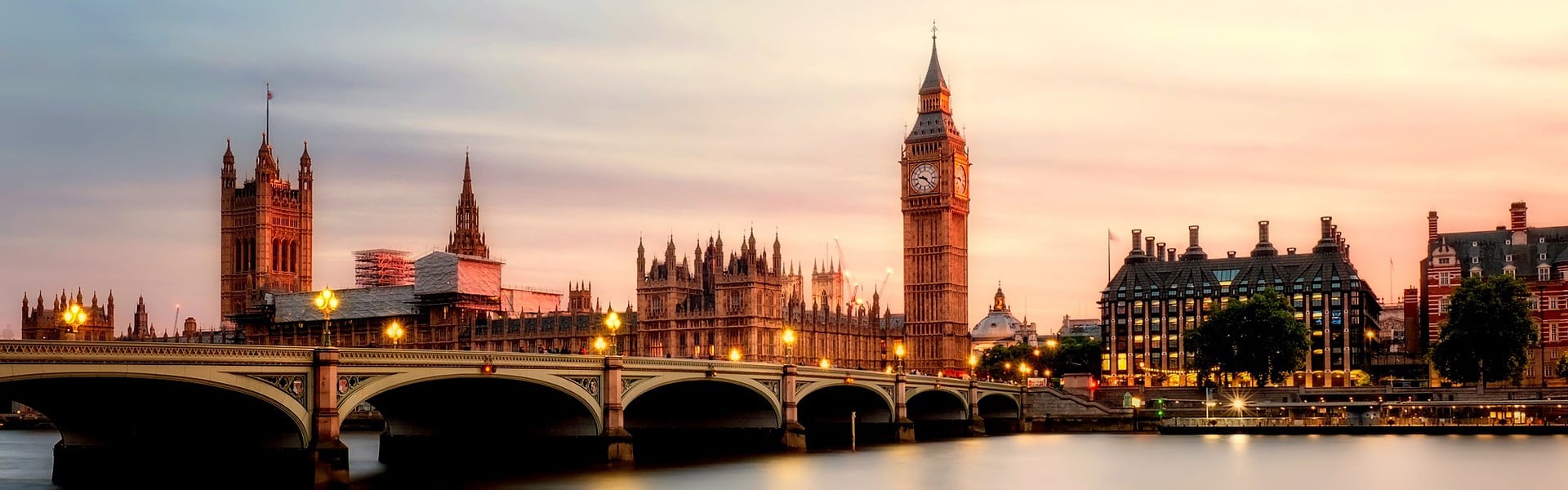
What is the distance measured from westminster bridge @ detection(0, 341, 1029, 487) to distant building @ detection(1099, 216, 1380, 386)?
3299 inches

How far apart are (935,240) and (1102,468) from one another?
278ft

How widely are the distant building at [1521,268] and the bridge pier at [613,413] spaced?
291ft

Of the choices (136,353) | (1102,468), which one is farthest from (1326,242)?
(136,353)

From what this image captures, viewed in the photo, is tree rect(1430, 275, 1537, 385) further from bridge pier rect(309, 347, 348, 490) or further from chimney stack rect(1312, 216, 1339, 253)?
bridge pier rect(309, 347, 348, 490)

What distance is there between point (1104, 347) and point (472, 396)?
402ft

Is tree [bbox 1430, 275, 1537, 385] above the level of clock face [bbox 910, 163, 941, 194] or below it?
below

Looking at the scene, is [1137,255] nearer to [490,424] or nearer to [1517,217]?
[1517,217]

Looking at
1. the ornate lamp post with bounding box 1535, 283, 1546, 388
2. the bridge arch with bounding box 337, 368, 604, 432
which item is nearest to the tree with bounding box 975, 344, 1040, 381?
the ornate lamp post with bounding box 1535, 283, 1546, 388

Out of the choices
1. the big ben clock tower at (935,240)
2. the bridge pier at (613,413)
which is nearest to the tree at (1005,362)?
the big ben clock tower at (935,240)

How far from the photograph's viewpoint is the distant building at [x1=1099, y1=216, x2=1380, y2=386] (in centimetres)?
16412

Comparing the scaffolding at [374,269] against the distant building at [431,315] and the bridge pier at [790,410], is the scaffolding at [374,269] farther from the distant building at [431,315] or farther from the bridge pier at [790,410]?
the bridge pier at [790,410]

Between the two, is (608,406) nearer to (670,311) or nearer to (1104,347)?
(670,311)

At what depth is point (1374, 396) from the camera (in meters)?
126

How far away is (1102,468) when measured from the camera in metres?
78.7
